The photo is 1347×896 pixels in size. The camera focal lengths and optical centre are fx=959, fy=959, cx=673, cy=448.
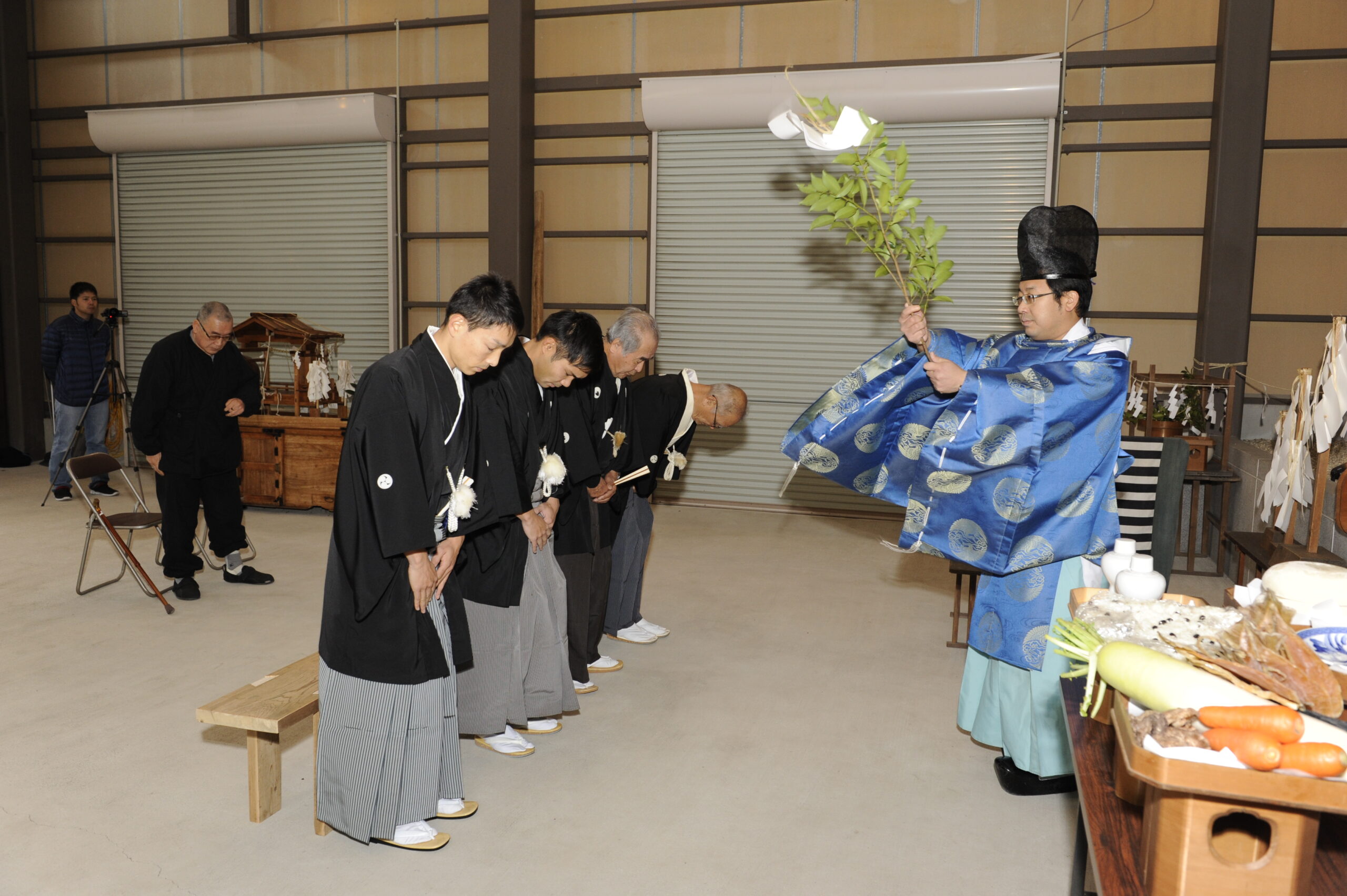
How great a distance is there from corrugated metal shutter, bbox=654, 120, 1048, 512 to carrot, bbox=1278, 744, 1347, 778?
608 cm

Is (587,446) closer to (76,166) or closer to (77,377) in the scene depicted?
(77,377)

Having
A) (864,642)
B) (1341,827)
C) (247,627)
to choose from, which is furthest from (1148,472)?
(247,627)

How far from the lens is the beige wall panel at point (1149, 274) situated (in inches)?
251

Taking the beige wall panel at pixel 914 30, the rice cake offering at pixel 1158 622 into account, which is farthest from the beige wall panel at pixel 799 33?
the rice cake offering at pixel 1158 622

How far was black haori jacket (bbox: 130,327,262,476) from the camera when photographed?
458cm

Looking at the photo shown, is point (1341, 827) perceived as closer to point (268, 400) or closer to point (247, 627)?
point (247, 627)

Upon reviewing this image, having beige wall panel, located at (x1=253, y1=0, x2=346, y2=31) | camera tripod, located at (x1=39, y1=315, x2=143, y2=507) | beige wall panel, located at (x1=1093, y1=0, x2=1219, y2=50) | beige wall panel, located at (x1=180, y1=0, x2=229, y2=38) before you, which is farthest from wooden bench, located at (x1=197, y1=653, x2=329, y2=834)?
beige wall panel, located at (x1=180, y1=0, x2=229, y2=38)

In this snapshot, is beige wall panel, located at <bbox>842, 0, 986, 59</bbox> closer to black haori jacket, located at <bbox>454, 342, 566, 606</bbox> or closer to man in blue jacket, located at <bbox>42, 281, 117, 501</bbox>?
black haori jacket, located at <bbox>454, 342, 566, 606</bbox>

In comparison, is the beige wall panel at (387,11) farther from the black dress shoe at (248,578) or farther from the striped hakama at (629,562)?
the striped hakama at (629,562)

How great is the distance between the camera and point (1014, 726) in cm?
284

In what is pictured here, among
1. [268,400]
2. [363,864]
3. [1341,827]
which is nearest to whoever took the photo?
[1341,827]

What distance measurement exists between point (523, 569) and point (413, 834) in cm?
82

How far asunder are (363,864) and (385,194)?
6524mm

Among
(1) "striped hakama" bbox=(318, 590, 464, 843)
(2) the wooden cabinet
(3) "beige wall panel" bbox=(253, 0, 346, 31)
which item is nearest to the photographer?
(1) "striped hakama" bbox=(318, 590, 464, 843)
